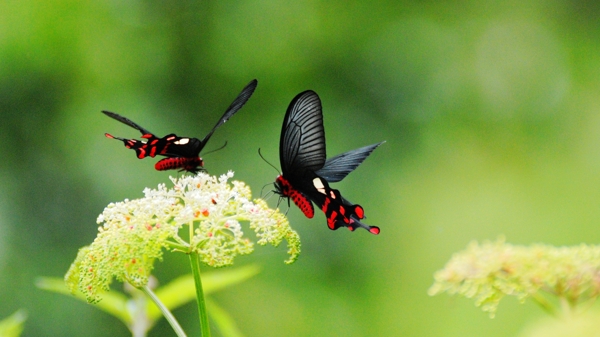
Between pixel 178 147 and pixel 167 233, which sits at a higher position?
pixel 178 147

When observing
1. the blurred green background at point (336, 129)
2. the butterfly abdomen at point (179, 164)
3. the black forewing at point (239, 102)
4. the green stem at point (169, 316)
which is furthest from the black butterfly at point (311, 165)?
the blurred green background at point (336, 129)

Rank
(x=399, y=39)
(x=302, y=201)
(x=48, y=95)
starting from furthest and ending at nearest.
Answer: (x=399, y=39) < (x=48, y=95) < (x=302, y=201)

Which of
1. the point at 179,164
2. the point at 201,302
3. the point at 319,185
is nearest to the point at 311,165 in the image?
the point at 319,185

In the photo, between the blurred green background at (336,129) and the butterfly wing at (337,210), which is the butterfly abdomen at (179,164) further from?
the blurred green background at (336,129)

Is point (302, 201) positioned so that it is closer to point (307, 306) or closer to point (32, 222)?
point (307, 306)

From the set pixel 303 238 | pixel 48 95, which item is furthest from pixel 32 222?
pixel 303 238

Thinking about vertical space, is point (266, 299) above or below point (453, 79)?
below

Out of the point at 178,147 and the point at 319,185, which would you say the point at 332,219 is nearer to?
the point at 319,185

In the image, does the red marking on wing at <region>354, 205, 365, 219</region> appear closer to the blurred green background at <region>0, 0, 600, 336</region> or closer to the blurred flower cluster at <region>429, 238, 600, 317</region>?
the blurred flower cluster at <region>429, 238, 600, 317</region>
